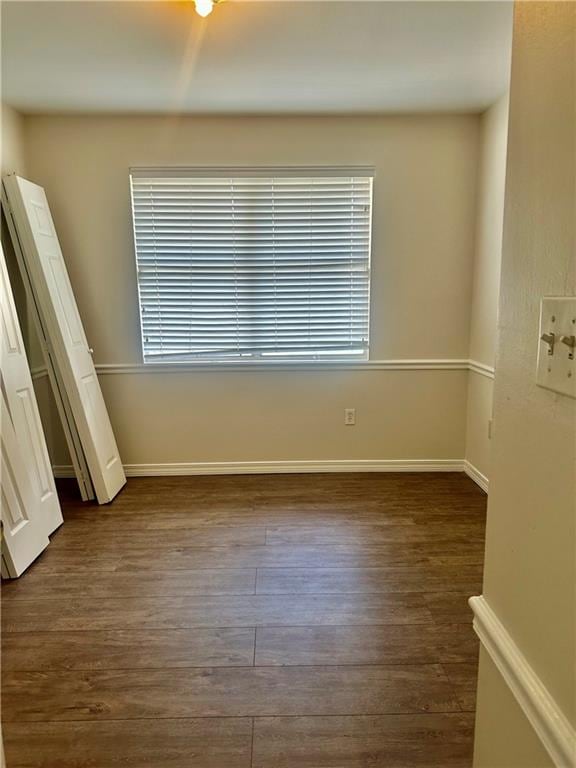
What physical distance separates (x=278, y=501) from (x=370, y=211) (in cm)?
211

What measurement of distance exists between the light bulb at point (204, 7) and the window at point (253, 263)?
134 cm

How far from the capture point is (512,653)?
75 cm

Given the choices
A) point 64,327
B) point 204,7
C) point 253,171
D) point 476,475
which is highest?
point 204,7

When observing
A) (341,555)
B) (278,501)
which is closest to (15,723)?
(341,555)

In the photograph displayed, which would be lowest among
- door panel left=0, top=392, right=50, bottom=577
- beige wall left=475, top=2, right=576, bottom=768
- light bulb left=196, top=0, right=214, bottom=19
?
door panel left=0, top=392, right=50, bottom=577

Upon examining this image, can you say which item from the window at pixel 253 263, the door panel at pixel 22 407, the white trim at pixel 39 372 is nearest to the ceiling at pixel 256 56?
the window at pixel 253 263

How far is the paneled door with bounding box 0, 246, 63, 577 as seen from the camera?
227 cm

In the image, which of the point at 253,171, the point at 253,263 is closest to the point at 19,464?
the point at 253,263

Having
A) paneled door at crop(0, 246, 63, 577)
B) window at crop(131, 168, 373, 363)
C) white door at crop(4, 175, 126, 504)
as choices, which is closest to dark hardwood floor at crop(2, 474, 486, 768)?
paneled door at crop(0, 246, 63, 577)

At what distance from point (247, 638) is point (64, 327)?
7.06 feet

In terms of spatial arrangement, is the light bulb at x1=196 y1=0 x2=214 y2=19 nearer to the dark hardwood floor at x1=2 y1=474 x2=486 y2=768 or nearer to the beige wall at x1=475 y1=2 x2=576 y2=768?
the beige wall at x1=475 y1=2 x2=576 y2=768

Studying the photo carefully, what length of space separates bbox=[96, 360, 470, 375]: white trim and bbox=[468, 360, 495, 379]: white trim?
0.06 meters

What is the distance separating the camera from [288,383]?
3.47m

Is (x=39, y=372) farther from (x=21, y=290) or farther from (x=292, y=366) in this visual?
(x=292, y=366)
